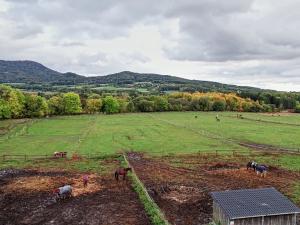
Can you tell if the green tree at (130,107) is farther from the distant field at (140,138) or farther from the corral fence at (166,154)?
the corral fence at (166,154)

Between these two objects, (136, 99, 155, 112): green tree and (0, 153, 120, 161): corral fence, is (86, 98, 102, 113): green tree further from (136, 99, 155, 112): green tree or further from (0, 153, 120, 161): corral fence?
(0, 153, 120, 161): corral fence

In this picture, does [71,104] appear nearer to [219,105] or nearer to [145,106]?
[145,106]

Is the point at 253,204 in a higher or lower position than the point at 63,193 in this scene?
higher

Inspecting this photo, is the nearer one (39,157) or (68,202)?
(68,202)

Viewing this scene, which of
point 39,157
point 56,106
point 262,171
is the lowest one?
point 39,157

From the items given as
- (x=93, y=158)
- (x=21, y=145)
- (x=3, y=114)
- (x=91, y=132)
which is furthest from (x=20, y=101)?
(x=93, y=158)

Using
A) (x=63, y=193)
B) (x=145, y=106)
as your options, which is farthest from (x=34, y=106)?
(x=63, y=193)
